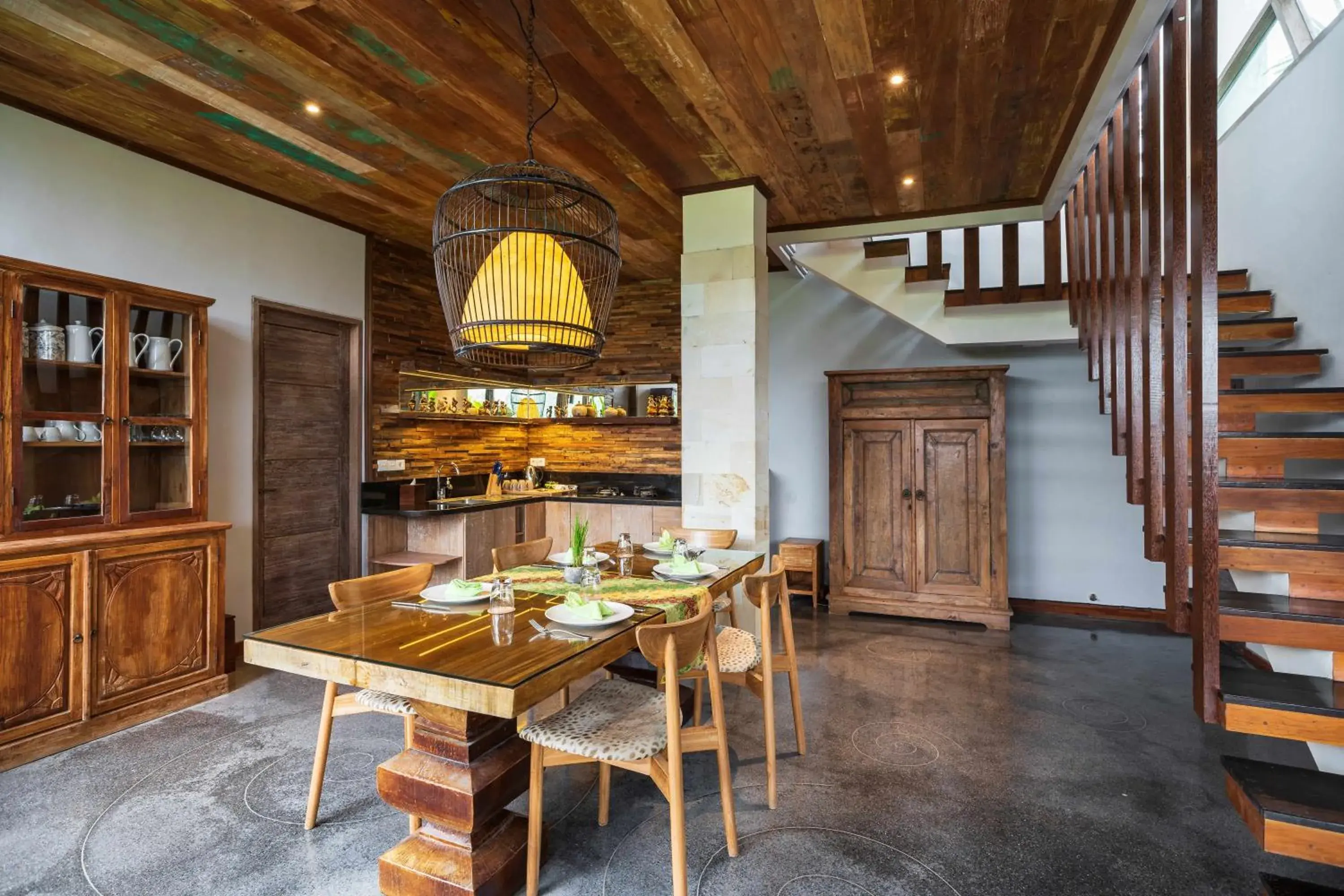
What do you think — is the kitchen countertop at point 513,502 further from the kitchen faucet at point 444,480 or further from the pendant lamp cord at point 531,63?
the pendant lamp cord at point 531,63

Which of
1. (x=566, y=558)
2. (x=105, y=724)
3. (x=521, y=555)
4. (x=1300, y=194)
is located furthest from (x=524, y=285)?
(x=1300, y=194)

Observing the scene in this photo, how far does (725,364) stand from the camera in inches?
156

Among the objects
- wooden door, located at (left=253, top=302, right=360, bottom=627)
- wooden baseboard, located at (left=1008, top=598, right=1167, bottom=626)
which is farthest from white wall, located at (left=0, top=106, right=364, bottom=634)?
wooden baseboard, located at (left=1008, top=598, right=1167, bottom=626)

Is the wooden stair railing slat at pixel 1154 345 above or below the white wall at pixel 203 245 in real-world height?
below

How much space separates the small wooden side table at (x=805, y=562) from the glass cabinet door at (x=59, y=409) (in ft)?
14.0

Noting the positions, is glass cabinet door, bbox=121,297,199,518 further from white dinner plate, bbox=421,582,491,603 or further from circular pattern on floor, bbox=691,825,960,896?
circular pattern on floor, bbox=691,825,960,896

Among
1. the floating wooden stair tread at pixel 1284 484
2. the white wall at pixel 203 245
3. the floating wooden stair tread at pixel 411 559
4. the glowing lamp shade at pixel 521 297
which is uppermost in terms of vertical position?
the white wall at pixel 203 245

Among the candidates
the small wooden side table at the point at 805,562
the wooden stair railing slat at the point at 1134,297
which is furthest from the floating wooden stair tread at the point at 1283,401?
the small wooden side table at the point at 805,562

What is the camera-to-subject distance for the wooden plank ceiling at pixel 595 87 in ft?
7.95

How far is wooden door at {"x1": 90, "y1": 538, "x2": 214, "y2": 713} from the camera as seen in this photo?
2957 millimetres

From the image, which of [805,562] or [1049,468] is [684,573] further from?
[1049,468]

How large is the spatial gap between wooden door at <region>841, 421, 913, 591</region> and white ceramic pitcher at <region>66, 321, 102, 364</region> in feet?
14.9

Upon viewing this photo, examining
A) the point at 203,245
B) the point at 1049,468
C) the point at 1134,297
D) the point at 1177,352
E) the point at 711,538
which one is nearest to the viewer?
the point at 1177,352

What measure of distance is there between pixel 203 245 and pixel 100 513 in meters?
1.68
